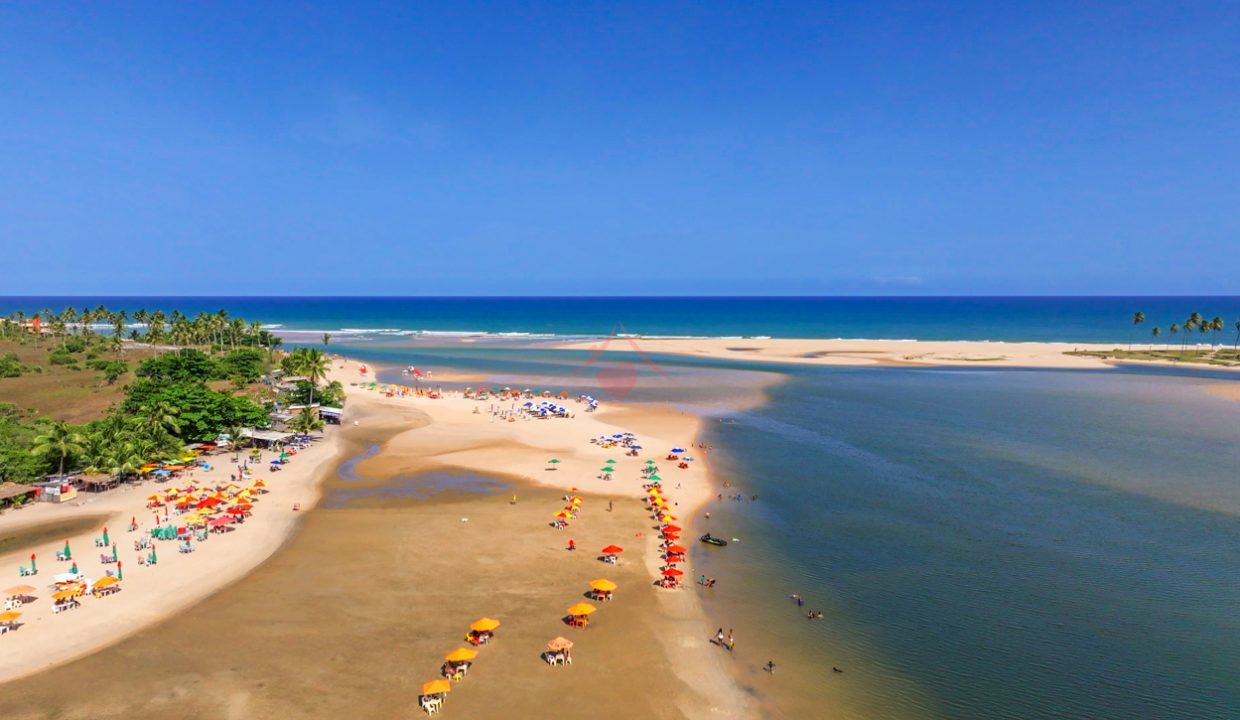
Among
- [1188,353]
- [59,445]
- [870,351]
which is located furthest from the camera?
[870,351]

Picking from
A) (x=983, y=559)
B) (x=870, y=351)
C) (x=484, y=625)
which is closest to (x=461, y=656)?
(x=484, y=625)

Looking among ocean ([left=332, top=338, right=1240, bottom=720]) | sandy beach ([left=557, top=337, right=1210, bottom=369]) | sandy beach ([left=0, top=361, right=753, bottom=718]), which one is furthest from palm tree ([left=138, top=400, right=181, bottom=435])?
sandy beach ([left=557, top=337, right=1210, bottom=369])

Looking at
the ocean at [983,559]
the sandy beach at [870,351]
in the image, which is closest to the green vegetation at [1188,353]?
the sandy beach at [870,351]

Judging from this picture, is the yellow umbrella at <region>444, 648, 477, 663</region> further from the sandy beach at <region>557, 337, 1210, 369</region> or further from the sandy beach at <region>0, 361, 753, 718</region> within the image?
the sandy beach at <region>557, 337, 1210, 369</region>

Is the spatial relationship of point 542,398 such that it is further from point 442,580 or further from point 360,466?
point 442,580

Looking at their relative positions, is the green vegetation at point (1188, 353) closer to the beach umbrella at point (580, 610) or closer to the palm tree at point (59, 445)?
the beach umbrella at point (580, 610)

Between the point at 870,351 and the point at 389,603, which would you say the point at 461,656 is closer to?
the point at 389,603
